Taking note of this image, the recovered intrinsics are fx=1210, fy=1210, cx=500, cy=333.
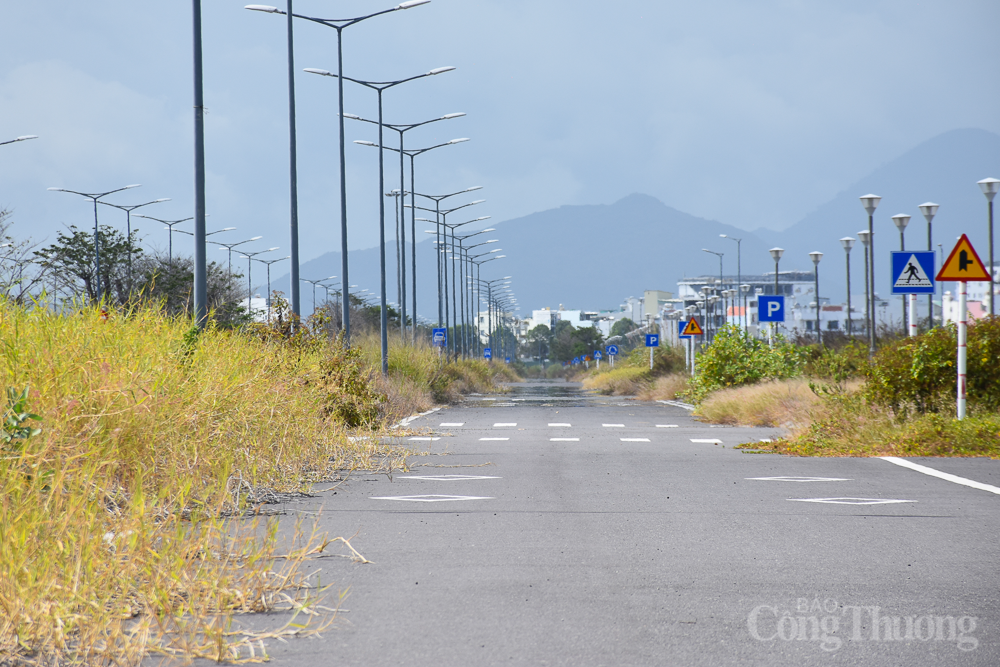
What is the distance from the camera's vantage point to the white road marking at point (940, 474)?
11.8 meters

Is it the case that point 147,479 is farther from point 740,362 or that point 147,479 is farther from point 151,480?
point 740,362

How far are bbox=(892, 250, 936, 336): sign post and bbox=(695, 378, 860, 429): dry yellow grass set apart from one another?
2.42m

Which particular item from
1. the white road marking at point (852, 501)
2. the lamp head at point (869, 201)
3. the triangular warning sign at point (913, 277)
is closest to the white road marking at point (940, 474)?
the white road marking at point (852, 501)

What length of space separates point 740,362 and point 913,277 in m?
12.1

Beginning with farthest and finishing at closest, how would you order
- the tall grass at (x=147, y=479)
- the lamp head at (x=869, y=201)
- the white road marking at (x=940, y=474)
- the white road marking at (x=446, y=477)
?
the lamp head at (x=869, y=201) → the white road marking at (x=446, y=477) → the white road marking at (x=940, y=474) → the tall grass at (x=147, y=479)

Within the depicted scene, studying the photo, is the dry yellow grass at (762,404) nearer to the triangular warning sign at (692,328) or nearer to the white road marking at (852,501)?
the triangular warning sign at (692,328)

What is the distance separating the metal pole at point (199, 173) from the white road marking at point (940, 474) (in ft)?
30.2

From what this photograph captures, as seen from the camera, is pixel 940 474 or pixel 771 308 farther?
pixel 771 308

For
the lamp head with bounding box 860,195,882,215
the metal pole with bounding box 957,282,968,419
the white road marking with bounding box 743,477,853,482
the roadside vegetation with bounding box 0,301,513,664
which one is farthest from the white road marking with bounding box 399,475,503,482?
the lamp head with bounding box 860,195,882,215

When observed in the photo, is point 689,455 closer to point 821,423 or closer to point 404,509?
point 821,423

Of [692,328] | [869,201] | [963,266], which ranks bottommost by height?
[692,328]

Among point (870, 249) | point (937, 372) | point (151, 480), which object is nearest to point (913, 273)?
point (937, 372)

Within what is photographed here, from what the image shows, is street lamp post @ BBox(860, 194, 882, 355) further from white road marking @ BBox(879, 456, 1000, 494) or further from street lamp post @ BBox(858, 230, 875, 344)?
white road marking @ BBox(879, 456, 1000, 494)

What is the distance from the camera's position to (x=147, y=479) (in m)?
9.15
